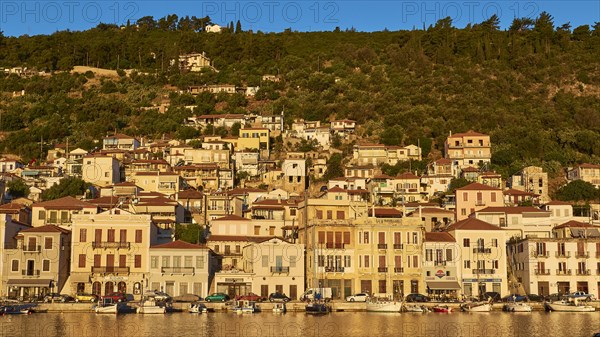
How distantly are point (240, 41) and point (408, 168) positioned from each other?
76.2m

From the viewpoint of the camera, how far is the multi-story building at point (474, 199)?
9219cm

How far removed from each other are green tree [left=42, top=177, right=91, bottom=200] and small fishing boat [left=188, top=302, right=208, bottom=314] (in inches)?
1556

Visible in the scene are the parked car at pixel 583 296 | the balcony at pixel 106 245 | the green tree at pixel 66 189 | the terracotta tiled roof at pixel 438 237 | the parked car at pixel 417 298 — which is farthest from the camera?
the green tree at pixel 66 189

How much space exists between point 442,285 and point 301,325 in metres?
21.7

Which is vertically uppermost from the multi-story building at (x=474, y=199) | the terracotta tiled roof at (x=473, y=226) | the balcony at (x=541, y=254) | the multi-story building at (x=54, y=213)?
the multi-story building at (x=474, y=199)

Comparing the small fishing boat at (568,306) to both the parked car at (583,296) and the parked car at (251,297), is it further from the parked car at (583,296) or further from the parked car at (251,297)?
the parked car at (251,297)

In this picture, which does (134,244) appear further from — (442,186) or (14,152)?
(14,152)

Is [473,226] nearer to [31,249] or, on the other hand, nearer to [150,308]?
[150,308]

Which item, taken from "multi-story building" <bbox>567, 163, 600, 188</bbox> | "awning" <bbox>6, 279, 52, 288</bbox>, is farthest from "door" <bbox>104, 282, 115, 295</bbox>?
"multi-story building" <bbox>567, 163, 600, 188</bbox>

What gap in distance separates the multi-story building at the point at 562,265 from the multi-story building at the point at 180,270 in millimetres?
26915

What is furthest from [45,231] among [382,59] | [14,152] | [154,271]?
[382,59]

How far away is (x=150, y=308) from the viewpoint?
61719 millimetres

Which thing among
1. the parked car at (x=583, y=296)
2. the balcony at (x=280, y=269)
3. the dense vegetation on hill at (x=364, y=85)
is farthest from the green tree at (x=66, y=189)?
the parked car at (x=583, y=296)

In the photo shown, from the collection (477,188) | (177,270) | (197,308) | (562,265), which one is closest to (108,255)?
(177,270)
